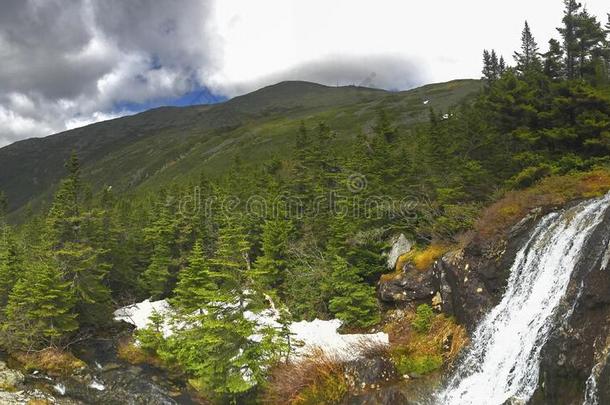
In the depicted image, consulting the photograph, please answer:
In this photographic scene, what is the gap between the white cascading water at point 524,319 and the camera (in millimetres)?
14078

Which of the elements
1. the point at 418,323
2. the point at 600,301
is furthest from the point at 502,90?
the point at 600,301

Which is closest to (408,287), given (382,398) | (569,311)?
(382,398)

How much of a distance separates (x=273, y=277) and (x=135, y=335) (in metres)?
12.4

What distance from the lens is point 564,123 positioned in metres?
27.4

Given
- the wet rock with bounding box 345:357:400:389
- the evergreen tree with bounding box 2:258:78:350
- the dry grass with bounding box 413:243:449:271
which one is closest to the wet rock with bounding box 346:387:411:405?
the wet rock with bounding box 345:357:400:389

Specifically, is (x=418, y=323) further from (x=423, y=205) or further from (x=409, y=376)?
(x=423, y=205)

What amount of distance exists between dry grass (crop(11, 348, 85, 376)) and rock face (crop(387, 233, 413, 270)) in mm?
22792

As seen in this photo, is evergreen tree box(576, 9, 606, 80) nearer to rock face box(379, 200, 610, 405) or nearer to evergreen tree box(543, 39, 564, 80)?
evergreen tree box(543, 39, 564, 80)

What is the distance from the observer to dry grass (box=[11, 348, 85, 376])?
3043 centimetres

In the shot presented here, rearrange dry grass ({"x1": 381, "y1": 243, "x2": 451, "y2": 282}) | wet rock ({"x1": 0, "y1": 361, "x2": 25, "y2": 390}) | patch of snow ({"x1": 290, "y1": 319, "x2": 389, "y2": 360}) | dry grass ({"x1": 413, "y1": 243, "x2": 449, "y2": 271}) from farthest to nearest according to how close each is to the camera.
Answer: dry grass ({"x1": 381, "y1": 243, "x2": 451, "y2": 282}), dry grass ({"x1": 413, "y1": 243, "x2": 449, "y2": 271}), wet rock ({"x1": 0, "y1": 361, "x2": 25, "y2": 390}), patch of snow ({"x1": 290, "y1": 319, "x2": 389, "y2": 360})

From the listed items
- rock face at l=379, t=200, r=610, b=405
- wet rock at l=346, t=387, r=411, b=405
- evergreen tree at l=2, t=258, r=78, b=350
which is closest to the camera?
rock face at l=379, t=200, r=610, b=405

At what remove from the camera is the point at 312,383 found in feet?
58.4

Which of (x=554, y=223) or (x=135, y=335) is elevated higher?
(x=554, y=223)

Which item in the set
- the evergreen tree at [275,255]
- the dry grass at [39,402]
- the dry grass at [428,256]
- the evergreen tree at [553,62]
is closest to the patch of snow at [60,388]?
the dry grass at [39,402]
